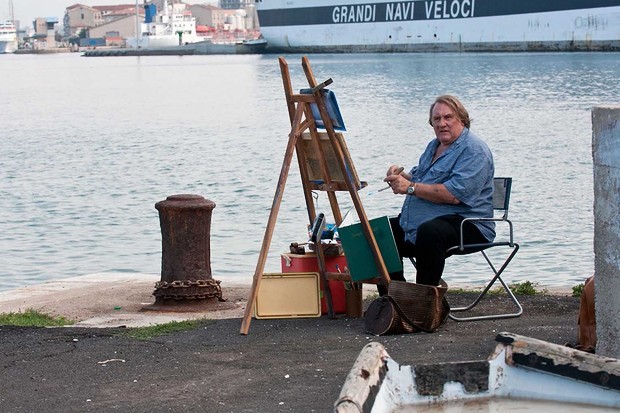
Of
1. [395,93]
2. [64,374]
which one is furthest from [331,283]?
[395,93]

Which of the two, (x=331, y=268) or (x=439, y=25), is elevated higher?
(x=331, y=268)

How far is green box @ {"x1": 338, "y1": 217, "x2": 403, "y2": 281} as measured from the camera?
23.2 ft

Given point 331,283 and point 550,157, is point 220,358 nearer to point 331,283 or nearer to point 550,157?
point 331,283

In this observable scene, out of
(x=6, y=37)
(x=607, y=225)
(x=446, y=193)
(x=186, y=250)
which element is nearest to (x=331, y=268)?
(x=446, y=193)

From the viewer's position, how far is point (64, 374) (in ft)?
19.7

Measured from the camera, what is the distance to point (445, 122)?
693 cm

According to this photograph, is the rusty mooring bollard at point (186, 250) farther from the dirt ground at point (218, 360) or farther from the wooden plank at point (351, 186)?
the wooden plank at point (351, 186)

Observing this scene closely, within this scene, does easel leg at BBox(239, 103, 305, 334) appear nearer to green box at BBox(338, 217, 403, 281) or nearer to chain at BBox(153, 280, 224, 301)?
green box at BBox(338, 217, 403, 281)

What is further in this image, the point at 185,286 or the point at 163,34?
the point at 163,34

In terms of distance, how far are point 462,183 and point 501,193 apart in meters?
0.72

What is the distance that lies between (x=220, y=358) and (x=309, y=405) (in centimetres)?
108

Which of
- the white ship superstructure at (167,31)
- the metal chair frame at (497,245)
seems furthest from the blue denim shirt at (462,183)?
the white ship superstructure at (167,31)

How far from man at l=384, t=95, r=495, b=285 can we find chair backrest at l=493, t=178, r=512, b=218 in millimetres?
378

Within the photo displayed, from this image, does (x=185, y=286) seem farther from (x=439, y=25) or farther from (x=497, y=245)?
(x=439, y=25)
